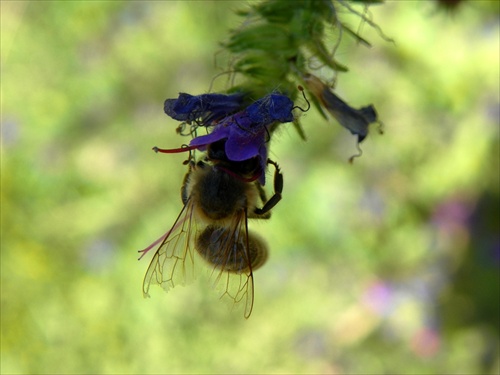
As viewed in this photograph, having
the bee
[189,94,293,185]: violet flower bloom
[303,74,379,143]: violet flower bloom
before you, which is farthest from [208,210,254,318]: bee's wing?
[303,74,379,143]: violet flower bloom

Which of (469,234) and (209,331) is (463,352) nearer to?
(469,234)

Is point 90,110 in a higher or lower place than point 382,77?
lower

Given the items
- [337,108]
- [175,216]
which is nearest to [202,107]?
[337,108]

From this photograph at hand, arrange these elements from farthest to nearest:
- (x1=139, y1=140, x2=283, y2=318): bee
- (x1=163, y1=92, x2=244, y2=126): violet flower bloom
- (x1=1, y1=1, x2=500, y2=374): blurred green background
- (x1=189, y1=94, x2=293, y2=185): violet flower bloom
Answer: (x1=1, y1=1, x2=500, y2=374): blurred green background, (x1=139, y1=140, x2=283, y2=318): bee, (x1=163, y1=92, x2=244, y2=126): violet flower bloom, (x1=189, y1=94, x2=293, y2=185): violet flower bloom

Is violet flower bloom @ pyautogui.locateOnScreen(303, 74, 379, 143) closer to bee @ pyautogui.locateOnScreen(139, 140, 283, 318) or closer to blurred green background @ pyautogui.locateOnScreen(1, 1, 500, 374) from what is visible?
bee @ pyautogui.locateOnScreen(139, 140, 283, 318)

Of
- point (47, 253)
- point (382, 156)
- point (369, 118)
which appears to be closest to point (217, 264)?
point (369, 118)

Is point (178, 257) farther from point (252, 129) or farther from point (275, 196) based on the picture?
point (252, 129)

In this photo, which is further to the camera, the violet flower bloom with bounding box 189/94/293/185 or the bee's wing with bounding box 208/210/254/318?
the bee's wing with bounding box 208/210/254/318

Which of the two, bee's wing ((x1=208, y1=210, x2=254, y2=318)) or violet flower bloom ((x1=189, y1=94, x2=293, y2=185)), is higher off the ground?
violet flower bloom ((x1=189, y1=94, x2=293, y2=185))
